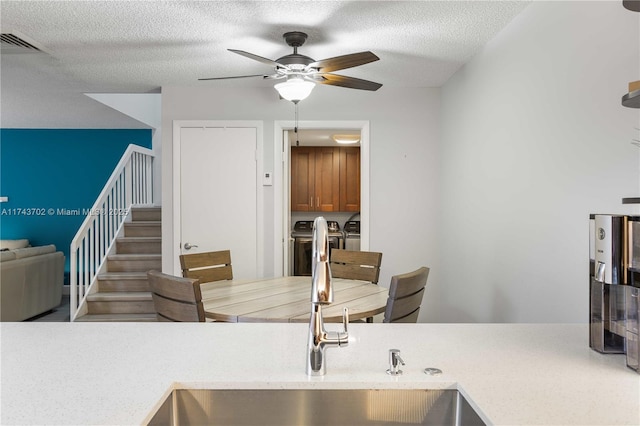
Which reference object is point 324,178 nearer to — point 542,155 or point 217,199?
point 217,199

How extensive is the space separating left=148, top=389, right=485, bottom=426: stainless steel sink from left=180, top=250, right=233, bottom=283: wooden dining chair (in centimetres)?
222

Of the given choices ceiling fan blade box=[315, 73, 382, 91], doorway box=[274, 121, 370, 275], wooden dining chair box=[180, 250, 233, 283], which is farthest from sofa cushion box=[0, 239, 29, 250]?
ceiling fan blade box=[315, 73, 382, 91]

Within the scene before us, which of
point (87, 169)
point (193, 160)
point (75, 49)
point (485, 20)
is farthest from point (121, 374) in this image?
point (87, 169)

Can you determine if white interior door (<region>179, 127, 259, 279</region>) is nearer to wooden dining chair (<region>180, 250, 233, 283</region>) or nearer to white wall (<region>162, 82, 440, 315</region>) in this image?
white wall (<region>162, 82, 440, 315</region>)

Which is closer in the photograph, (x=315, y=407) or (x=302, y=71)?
(x=315, y=407)

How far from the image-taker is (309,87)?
9.18 feet

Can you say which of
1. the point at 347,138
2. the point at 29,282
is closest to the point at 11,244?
the point at 29,282

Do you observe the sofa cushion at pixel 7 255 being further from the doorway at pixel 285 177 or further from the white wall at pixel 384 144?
the doorway at pixel 285 177

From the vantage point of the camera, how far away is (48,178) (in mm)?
6922

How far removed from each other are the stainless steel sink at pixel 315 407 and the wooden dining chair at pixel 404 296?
42.6 inches

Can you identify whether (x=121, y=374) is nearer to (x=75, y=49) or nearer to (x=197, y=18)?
(x=197, y=18)

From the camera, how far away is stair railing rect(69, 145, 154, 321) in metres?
4.46

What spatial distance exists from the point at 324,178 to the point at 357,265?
3.89 meters

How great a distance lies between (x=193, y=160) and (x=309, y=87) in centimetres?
183
